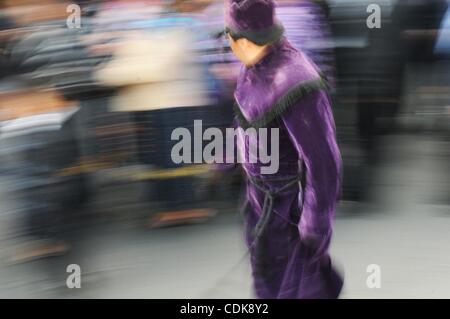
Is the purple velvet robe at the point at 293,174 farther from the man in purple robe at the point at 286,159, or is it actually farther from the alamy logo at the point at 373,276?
the alamy logo at the point at 373,276

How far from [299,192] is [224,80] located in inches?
20.8

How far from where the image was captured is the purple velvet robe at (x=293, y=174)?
101 inches

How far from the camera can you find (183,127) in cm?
302

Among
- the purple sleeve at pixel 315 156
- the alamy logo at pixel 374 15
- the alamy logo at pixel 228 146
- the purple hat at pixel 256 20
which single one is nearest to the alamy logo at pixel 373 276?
the purple sleeve at pixel 315 156

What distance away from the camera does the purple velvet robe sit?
2553 mm

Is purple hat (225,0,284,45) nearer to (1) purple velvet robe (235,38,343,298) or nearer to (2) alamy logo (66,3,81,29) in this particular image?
(1) purple velvet robe (235,38,343,298)

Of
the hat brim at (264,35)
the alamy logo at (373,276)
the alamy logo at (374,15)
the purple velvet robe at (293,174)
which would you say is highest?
the alamy logo at (374,15)

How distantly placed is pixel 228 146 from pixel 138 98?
19.6 inches

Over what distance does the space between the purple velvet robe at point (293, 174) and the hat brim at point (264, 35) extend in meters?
0.02

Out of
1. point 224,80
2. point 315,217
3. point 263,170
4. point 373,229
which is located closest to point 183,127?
point 224,80

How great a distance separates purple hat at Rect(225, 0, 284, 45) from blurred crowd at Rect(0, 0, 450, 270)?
0.18 m

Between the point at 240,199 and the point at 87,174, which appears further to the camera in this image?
the point at 87,174

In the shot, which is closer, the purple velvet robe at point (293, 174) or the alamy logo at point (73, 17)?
the purple velvet robe at point (293, 174)
